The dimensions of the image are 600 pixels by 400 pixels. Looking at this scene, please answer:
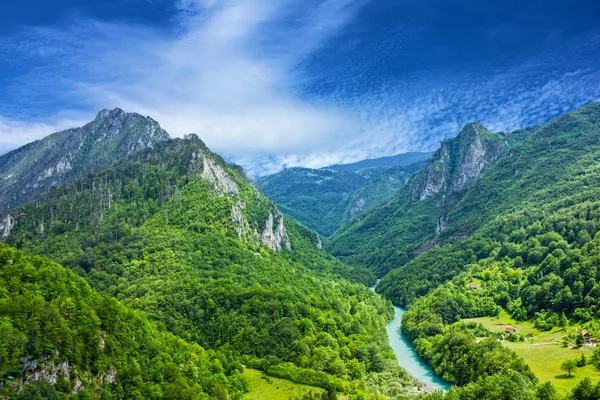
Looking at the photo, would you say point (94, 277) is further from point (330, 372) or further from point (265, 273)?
point (330, 372)

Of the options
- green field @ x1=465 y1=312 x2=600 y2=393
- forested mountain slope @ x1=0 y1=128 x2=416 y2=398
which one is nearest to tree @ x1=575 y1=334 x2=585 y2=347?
green field @ x1=465 y1=312 x2=600 y2=393

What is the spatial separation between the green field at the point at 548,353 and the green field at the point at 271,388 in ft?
192

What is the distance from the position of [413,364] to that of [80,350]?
11334cm

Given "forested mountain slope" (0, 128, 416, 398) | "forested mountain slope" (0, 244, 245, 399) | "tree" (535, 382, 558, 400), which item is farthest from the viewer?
"forested mountain slope" (0, 128, 416, 398)

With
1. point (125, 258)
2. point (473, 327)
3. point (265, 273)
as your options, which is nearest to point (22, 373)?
point (125, 258)

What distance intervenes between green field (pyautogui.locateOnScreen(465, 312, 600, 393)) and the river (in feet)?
82.4

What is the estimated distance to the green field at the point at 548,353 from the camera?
4299 inches

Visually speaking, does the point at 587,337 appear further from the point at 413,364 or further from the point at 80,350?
the point at 80,350

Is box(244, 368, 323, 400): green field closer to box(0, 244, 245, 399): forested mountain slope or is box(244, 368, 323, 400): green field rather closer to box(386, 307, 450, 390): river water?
box(0, 244, 245, 399): forested mountain slope

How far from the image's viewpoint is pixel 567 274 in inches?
6590

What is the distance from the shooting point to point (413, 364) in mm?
162125

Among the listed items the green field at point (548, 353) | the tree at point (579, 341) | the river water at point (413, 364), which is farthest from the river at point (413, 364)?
the tree at point (579, 341)

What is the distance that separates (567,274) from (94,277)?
6779 inches

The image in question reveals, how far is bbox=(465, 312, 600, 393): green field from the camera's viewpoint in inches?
4299
